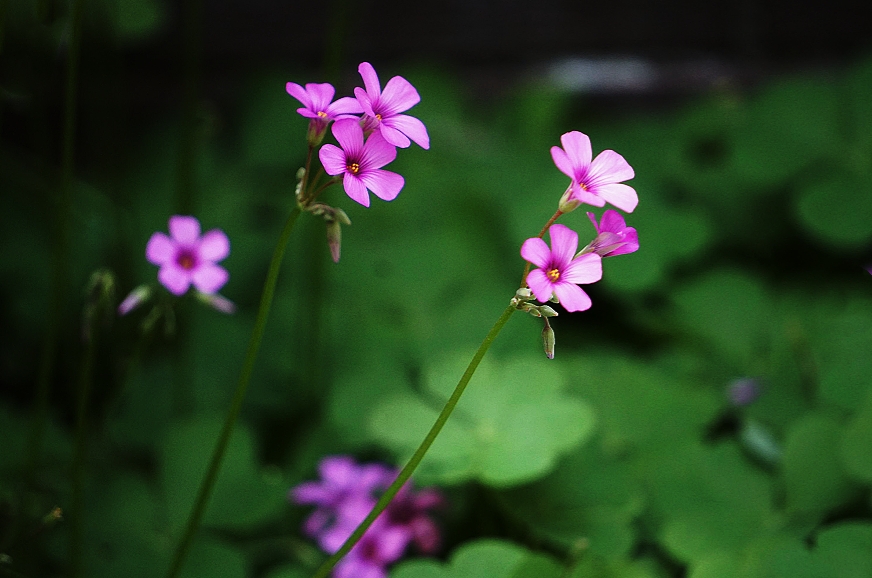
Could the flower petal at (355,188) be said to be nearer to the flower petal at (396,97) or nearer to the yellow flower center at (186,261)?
the flower petal at (396,97)

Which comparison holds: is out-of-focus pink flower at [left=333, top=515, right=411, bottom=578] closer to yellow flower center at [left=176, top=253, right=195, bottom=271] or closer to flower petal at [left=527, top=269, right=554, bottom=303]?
yellow flower center at [left=176, top=253, right=195, bottom=271]

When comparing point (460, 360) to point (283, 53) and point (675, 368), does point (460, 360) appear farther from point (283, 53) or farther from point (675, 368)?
point (283, 53)

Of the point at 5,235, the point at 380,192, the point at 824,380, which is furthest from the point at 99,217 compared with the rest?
the point at 824,380

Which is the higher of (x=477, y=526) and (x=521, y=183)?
(x=521, y=183)

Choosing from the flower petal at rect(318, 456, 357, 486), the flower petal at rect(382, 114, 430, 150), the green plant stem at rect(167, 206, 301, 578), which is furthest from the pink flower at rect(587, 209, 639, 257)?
the flower petal at rect(318, 456, 357, 486)

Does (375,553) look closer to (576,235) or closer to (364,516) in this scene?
(364,516)

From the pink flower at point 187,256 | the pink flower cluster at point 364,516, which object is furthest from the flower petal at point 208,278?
the pink flower cluster at point 364,516
